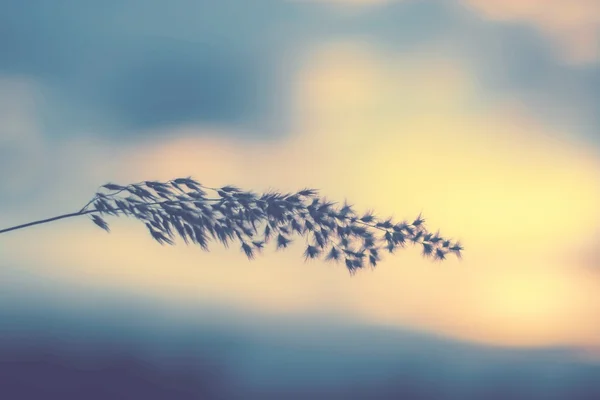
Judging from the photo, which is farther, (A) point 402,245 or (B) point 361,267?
(A) point 402,245

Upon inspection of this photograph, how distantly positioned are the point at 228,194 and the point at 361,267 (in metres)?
0.97

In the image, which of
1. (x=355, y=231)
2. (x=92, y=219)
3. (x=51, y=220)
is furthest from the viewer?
(x=355, y=231)

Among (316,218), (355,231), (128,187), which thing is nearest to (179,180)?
(128,187)

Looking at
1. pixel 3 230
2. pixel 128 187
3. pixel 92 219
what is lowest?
pixel 3 230

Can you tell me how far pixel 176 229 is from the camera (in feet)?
13.0

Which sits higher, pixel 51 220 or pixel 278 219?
pixel 278 219

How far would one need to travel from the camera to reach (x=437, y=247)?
4250mm

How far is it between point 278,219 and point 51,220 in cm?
141

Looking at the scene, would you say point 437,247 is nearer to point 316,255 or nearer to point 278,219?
point 316,255

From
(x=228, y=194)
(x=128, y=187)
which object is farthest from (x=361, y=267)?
(x=128, y=187)

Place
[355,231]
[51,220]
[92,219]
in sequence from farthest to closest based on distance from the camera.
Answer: [355,231]
[92,219]
[51,220]

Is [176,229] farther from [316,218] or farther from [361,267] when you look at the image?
[361,267]

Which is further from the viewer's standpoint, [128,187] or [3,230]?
[128,187]

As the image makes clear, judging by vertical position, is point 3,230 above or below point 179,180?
below
